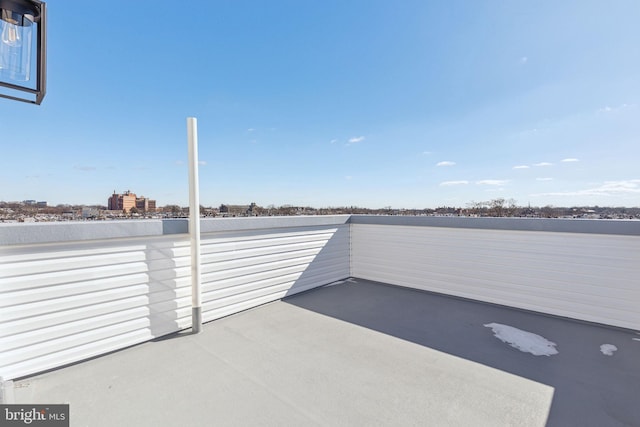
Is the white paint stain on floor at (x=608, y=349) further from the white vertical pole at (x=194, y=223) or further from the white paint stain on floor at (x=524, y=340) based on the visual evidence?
the white vertical pole at (x=194, y=223)

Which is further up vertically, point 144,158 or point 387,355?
point 144,158

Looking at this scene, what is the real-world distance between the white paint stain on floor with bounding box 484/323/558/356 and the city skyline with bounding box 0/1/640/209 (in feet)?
7.70

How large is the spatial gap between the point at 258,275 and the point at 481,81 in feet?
21.4

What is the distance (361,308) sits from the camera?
12.3 ft

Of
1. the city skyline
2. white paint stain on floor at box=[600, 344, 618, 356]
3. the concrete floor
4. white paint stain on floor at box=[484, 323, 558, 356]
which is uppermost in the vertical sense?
the city skyline

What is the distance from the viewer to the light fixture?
1170 millimetres

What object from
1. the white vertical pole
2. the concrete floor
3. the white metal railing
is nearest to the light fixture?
the white metal railing

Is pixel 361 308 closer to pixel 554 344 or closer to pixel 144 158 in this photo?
pixel 554 344

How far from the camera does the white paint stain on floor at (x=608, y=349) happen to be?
256 centimetres

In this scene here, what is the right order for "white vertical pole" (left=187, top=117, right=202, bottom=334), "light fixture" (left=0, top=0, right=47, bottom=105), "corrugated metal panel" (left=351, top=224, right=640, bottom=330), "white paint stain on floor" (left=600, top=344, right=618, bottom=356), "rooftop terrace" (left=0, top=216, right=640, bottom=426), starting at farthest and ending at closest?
"corrugated metal panel" (left=351, top=224, right=640, bottom=330), "white vertical pole" (left=187, top=117, right=202, bottom=334), "white paint stain on floor" (left=600, top=344, right=618, bottom=356), "rooftop terrace" (left=0, top=216, right=640, bottom=426), "light fixture" (left=0, top=0, right=47, bottom=105)

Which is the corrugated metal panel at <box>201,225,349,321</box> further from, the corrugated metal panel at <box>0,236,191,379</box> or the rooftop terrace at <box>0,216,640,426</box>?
the corrugated metal panel at <box>0,236,191,379</box>

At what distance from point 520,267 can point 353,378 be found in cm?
324

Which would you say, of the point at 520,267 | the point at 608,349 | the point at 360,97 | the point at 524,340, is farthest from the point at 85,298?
the point at 360,97

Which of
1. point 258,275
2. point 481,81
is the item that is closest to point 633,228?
point 481,81
